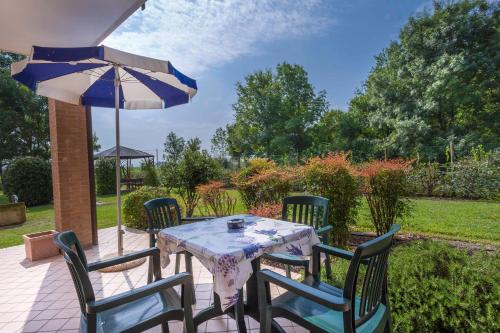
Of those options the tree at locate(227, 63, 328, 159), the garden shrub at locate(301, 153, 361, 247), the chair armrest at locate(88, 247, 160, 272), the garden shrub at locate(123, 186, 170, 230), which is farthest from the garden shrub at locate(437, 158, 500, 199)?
the tree at locate(227, 63, 328, 159)

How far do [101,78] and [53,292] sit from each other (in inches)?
106

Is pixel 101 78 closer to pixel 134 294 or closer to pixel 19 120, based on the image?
pixel 134 294

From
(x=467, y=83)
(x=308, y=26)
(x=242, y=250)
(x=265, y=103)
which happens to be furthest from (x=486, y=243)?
(x=265, y=103)

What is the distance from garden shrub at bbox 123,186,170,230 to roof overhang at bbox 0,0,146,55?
297 centimetres

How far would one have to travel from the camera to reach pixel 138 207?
5.75 m

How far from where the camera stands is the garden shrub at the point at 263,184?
15.1ft

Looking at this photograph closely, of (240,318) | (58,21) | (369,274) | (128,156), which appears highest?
(58,21)

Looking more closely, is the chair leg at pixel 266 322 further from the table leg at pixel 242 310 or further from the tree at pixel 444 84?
the tree at pixel 444 84

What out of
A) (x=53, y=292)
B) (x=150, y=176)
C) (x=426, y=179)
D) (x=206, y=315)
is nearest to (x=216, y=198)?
(x=53, y=292)

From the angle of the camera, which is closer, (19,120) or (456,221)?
(456,221)

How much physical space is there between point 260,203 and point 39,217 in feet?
21.1

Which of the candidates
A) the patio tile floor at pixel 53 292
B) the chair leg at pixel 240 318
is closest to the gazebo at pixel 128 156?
the patio tile floor at pixel 53 292

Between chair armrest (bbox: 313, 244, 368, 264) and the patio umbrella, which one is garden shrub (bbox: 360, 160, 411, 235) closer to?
chair armrest (bbox: 313, 244, 368, 264)

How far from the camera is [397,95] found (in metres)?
13.9
